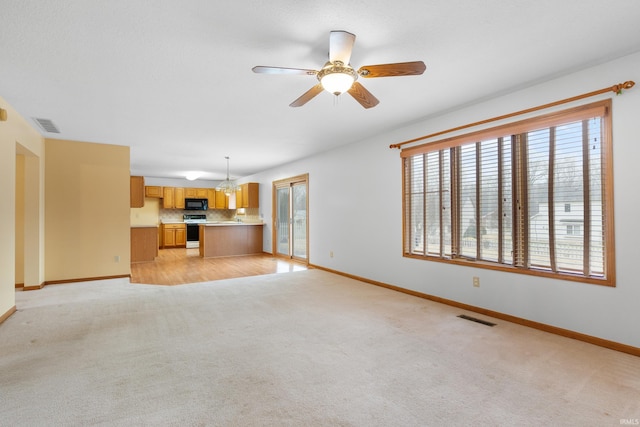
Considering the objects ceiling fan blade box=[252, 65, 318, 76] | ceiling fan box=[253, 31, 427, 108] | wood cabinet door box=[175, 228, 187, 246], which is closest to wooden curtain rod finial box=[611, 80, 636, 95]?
ceiling fan box=[253, 31, 427, 108]

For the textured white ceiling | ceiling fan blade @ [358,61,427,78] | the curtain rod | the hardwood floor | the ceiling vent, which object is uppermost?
the textured white ceiling

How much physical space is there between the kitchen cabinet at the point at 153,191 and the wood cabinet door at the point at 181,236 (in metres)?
1.23

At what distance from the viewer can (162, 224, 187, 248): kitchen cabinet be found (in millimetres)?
9797

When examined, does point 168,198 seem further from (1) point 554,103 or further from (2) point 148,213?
(1) point 554,103

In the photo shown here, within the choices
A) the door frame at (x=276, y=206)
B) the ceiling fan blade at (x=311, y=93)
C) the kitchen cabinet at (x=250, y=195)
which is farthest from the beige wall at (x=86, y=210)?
the ceiling fan blade at (x=311, y=93)

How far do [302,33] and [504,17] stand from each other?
1324mm

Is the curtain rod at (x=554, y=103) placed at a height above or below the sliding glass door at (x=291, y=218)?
above

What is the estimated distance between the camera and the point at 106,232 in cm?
521

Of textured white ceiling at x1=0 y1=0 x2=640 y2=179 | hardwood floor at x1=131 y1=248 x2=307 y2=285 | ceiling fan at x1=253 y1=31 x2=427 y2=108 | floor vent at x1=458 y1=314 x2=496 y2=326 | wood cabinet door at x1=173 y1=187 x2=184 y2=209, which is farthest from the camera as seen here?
wood cabinet door at x1=173 y1=187 x2=184 y2=209

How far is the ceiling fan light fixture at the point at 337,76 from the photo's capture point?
2.16m

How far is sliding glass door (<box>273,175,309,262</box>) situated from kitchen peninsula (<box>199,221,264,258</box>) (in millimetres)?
759

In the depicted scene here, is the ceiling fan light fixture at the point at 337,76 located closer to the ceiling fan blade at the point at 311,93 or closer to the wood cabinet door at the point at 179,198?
the ceiling fan blade at the point at 311,93

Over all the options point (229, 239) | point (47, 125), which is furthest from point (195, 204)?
point (47, 125)

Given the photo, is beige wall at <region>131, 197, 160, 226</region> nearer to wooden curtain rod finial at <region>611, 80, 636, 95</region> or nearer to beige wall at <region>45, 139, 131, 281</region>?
beige wall at <region>45, 139, 131, 281</region>
